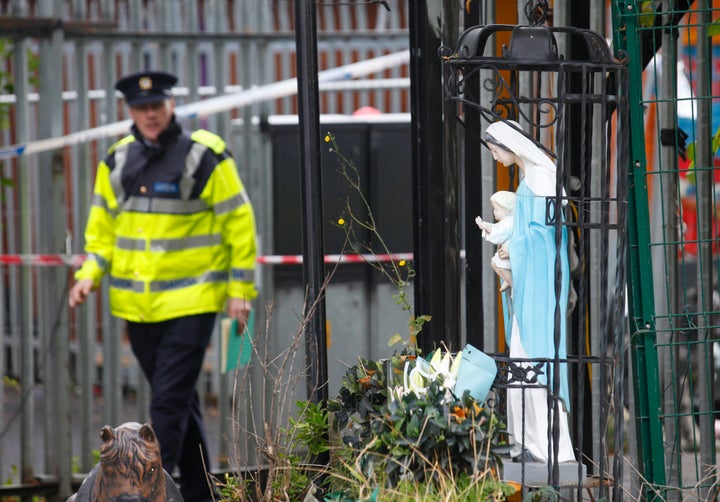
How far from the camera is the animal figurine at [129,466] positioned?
12.3 ft

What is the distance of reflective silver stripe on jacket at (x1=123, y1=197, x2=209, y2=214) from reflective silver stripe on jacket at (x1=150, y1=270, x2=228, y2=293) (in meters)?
0.33

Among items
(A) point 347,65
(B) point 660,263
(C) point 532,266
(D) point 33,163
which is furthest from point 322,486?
(D) point 33,163

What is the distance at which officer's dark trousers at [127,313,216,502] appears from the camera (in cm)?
636

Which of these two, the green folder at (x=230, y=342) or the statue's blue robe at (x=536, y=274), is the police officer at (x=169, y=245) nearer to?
the green folder at (x=230, y=342)

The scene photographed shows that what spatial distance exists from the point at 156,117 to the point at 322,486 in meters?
2.87

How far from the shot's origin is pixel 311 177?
4266mm

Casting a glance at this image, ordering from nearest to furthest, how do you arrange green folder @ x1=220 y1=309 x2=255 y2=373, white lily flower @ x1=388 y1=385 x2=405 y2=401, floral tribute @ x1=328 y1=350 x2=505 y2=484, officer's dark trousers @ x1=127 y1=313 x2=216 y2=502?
floral tribute @ x1=328 y1=350 x2=505 y2=484 < white lily flower @ x1=388 y1=385 x2=405 y2=401 < officer's dark trousers @ x1=127 y1=313 x2=216 y2=502 < green folder @ x1=220 y1=309 x2=255 y2=373

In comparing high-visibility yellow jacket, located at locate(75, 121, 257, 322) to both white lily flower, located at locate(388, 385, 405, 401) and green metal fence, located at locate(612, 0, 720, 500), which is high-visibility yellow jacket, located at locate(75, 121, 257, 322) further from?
Result: white lily flower, located at locate(388, 385, 405, 401)

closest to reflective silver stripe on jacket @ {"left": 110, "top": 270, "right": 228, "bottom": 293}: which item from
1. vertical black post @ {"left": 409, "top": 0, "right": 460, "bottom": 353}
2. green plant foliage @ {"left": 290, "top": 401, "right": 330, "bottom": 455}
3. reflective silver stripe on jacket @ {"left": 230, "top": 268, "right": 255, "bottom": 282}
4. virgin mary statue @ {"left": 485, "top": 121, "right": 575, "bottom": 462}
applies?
reflective silver stripe on jacket @ {"left": 230, "top": 268, "right": 255, "bottom": 282}

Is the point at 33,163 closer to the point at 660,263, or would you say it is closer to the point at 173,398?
the point at 173,398

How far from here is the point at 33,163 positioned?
9484 mm

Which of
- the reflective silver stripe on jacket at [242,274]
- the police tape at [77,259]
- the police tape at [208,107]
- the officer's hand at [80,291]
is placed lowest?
the officer's hand at [80,291]

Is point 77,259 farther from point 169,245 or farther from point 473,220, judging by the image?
point 473,220

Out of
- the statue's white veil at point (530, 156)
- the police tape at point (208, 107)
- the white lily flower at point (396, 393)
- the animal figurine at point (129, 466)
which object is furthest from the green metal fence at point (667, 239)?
the police tape at point (208, 107)
